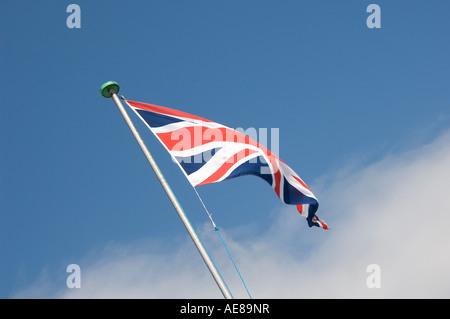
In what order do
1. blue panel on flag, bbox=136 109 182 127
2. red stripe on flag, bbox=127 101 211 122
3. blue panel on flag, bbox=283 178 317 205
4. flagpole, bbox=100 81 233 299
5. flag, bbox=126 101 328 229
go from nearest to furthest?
flagpole, bbox=100 81 233 299, flag, bbox=126 101 328 229, blue panel on flag, bbox=283 178 317 205, blue panel on flag, bbox=136 109 182 127, red stripe on flag, bbox=127 101 211 122

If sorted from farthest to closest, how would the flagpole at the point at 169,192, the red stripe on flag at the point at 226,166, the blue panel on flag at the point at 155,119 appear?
the blue panel on flag at the point at 155,119 → the red stripe on flag at the point at 226,166 → the flagpole at the point at 169,192

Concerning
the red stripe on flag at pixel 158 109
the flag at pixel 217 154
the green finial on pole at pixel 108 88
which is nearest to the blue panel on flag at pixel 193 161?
the flag at pixel 217 154

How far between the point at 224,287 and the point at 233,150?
4263 mm

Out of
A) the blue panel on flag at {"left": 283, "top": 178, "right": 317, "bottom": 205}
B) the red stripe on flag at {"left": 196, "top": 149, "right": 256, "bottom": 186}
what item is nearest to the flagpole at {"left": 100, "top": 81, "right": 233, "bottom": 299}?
the red stripe on flag at {"left": 196, "top": 149, "right": 256, "bottom": 186}

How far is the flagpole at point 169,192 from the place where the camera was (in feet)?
33.4

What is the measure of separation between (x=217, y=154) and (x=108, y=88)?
3617 millimetres

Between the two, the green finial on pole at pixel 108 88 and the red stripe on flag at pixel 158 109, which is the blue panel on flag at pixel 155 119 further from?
the green finial on pole at pixel 108 88

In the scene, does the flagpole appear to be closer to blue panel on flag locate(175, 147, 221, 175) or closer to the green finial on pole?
the green finial on pole

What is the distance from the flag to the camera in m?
12.5

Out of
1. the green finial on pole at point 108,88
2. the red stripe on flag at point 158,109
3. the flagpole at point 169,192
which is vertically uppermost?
the green finial on pole at point 108,88
